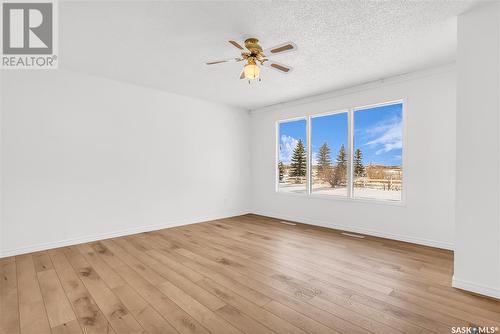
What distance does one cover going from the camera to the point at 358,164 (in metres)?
Answer: 4.66

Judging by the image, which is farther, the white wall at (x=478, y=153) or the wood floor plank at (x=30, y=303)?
the white wall at (x=478, y=153)

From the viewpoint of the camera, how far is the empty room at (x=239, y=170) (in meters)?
2.21

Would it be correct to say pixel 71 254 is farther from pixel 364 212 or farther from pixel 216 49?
pixel 364 212

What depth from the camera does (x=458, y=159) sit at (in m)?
2.42

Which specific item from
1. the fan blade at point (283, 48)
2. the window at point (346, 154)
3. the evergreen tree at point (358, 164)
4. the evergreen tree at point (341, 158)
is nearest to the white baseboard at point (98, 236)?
the window at point (346, 154)

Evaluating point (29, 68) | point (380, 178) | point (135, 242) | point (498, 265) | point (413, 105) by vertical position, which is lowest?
point (135, 242)

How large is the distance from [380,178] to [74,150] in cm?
521

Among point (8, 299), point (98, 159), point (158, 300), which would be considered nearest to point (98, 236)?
point (98, 159)

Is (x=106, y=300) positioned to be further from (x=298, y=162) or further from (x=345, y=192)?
(x=298, y=162)

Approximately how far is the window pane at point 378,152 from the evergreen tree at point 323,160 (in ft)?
1.87

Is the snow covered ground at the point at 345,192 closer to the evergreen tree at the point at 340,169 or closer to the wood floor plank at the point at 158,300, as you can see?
the evergreen tree at the point at 340,169

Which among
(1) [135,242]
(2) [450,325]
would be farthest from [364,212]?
(1) [135,242]

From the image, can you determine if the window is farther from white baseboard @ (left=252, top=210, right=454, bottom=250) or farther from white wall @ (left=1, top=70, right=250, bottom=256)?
white wall @ (left=1, top=70, right=250, bottom=256)
